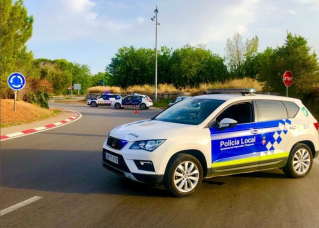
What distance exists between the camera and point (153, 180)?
489cm

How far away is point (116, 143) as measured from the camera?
5312mm

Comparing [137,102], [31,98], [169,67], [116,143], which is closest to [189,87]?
[169,67]

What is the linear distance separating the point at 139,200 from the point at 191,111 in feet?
6.45

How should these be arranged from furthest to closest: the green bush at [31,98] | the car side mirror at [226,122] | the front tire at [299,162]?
the green bush at [31,98], the front tire at [299,162], the car side mirror at [226,122]

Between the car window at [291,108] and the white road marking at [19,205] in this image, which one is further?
the car window at [291,108]

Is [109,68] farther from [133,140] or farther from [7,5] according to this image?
[133,140]

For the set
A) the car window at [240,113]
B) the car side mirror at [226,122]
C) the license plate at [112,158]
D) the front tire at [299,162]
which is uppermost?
the car window at [240,113]

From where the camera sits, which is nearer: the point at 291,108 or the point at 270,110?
the point at 270,110

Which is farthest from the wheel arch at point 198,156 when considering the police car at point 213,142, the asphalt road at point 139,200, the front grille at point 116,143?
the front grille at point 116,143

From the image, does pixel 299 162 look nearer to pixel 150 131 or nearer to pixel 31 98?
pixel 150 131

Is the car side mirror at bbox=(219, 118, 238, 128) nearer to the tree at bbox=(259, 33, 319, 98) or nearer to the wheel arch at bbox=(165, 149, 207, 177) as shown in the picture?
the wheel arch at bbox=(165, 149, 207, 177)

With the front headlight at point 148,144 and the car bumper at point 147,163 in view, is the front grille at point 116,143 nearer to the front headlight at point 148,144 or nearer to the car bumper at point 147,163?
the car bumper at point 147,163

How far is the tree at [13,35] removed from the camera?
53.9 ft

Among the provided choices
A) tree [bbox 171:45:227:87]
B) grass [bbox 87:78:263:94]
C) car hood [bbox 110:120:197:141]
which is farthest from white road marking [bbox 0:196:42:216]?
tree [bbox 171:45:227:87]
